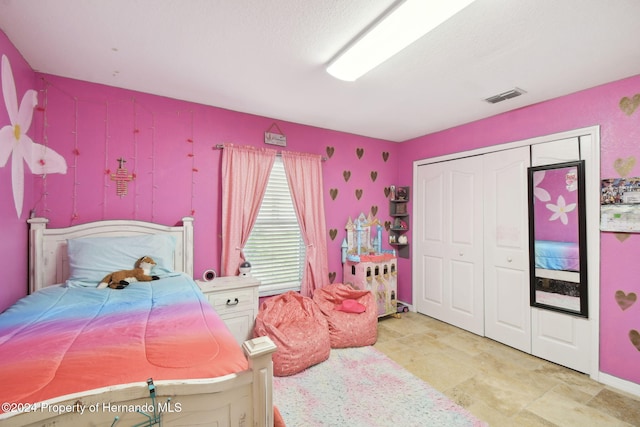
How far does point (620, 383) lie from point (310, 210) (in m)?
3.20

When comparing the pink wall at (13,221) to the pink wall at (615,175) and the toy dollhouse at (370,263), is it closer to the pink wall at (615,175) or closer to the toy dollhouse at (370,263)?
the toy dollhouse at (370,263)

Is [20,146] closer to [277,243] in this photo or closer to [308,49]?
[308,49]

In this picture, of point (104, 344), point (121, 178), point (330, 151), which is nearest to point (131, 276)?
point (121, 178)

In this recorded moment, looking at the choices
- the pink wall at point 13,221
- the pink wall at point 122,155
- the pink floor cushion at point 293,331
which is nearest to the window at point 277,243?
the pink floor cushion at point 293,331

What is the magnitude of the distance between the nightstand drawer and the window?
479 mm

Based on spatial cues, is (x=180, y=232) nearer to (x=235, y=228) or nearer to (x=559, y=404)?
(x=235, y=228)

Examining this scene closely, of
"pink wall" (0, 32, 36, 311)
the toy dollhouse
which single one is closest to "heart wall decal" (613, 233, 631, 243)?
the toy dollhouse

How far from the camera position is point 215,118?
2.93 m

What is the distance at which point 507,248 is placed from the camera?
3.01 meters

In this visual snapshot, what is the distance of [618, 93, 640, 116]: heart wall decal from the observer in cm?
220


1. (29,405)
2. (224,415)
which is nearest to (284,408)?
(224,415)

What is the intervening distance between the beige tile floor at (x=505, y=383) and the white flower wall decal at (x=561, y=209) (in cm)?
140

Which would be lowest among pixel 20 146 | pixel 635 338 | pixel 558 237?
pixel 635 338

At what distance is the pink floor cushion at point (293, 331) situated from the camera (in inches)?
92.8
